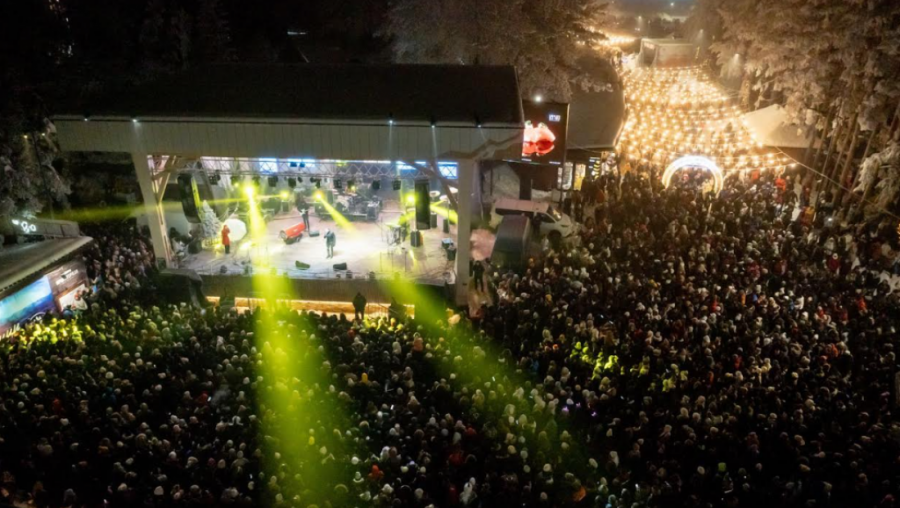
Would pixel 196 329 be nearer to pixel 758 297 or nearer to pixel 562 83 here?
pixel 758 297

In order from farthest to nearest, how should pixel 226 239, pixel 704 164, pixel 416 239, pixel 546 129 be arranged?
pixel 704 164 → pixel 546 129 → pixel 416 239 → pixel 226 239

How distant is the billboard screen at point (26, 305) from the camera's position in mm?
11508

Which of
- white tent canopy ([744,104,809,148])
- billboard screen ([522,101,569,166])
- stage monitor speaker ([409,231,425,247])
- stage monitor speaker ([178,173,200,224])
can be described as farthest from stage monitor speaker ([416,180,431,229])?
white tent canopy ([744,104,809,148])

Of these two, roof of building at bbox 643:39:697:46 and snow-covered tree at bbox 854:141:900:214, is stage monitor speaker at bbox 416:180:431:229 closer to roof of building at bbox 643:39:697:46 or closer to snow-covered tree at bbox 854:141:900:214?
snow-covered tree at bbox 854:141:900:214

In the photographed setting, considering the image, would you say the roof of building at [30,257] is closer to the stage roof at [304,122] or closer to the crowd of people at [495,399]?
the crowd of people at [495,399]

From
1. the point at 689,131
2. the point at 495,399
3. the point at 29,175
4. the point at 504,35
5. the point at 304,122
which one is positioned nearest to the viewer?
the point at 495,399

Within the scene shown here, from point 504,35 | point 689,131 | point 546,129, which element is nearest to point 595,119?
point 689,131

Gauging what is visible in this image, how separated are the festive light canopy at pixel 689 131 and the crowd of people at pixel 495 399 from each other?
892 centimetres

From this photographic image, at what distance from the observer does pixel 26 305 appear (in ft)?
39.4

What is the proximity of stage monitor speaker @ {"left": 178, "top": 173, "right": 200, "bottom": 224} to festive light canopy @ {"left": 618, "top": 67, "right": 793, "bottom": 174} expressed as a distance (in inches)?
596

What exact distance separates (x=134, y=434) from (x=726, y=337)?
9928mm

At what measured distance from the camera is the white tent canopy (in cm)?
2136

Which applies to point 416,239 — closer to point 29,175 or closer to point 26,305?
point 26,305

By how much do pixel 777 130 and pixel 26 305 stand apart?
81.8ft
